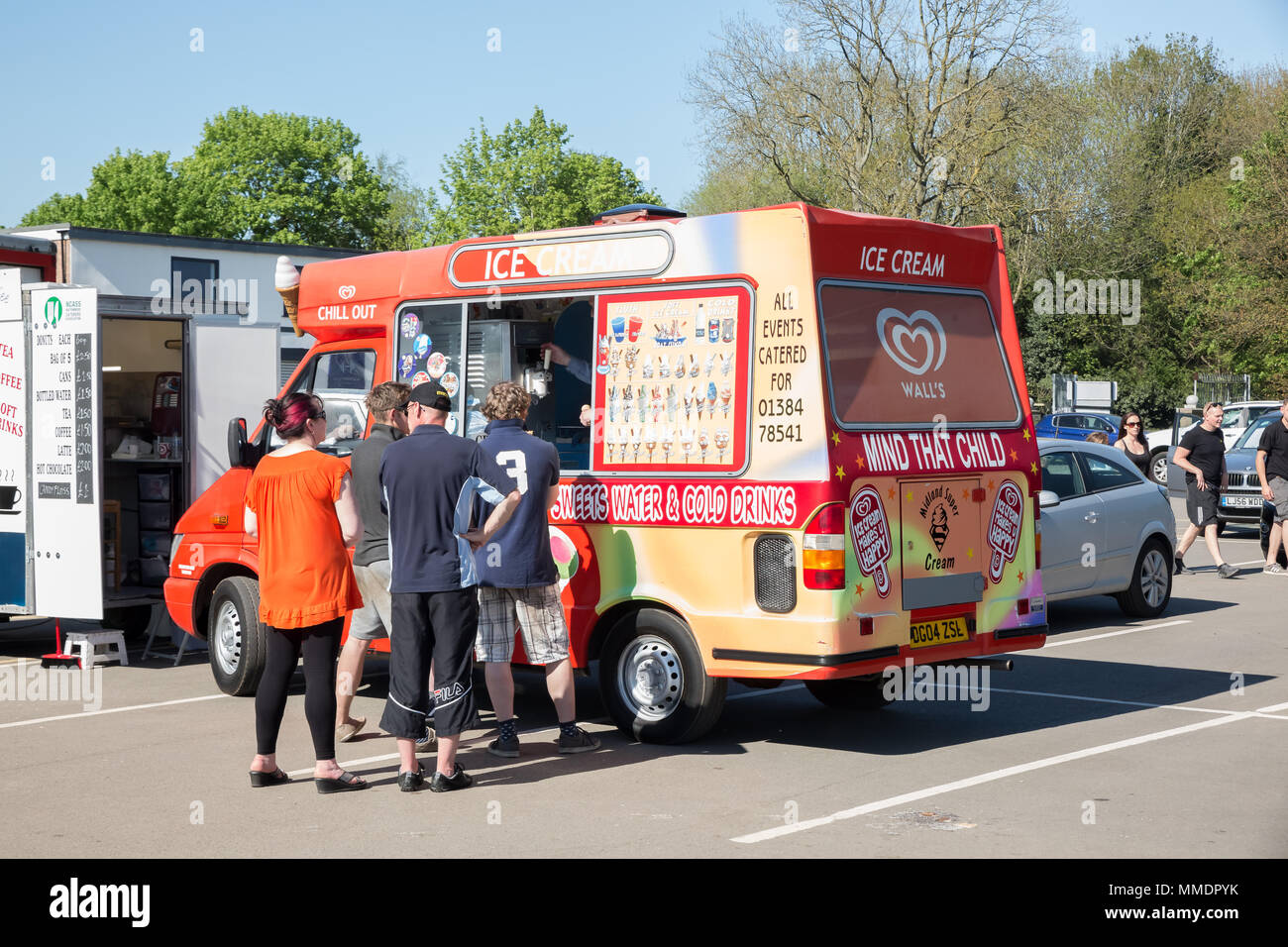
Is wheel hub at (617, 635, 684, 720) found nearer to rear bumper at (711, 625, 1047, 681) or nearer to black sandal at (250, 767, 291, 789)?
rear bumper at (711, 625, 1047, 681)

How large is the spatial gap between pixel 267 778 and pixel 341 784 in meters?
0.41

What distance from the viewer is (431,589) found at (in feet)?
22.9

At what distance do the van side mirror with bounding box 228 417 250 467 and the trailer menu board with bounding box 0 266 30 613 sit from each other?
2613 millimetres

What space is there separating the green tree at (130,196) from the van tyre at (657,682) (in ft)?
175

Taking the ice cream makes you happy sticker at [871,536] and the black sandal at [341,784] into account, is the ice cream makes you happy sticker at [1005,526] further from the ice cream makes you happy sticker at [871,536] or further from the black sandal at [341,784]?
the black sandal at [341,784]

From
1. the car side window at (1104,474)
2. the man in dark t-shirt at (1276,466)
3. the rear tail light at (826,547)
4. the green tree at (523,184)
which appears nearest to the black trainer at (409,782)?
the rear tail light at (826,547)

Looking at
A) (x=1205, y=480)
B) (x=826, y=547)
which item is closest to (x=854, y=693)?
(x=826, y=547)

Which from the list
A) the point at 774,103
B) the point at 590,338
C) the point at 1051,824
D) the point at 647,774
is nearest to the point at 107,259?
the point at 774,103

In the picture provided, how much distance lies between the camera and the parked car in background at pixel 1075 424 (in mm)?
34281

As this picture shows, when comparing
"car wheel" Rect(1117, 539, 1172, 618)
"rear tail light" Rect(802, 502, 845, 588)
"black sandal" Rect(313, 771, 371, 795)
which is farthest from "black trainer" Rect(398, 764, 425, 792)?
"car wheel" Rect(1117, 539, 1172, 618)

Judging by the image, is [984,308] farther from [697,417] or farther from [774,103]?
[774,103]

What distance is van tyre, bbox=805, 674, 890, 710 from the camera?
8.99 m

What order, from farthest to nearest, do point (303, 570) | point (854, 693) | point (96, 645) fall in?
point (96, 645) < point (854, 693) < point (303, 570)

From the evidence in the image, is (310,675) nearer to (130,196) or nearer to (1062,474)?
(1062,474)
